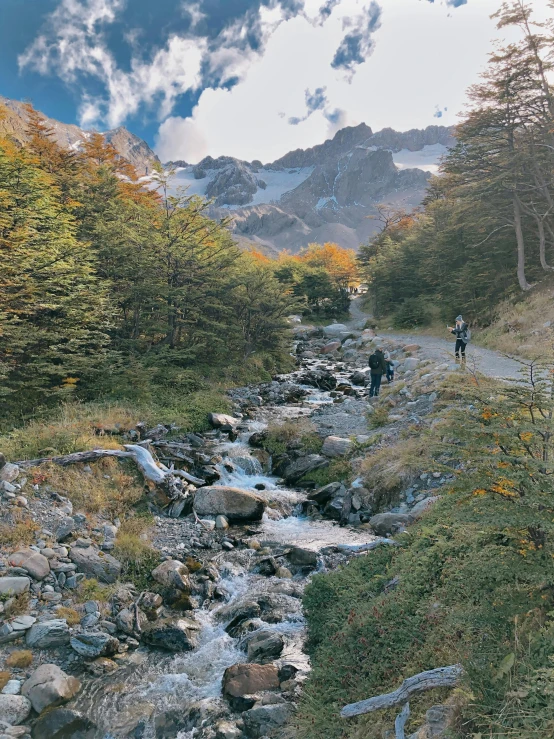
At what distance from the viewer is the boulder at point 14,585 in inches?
240

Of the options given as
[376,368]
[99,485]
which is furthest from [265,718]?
[376,368]

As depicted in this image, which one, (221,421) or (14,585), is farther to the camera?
(221,421)

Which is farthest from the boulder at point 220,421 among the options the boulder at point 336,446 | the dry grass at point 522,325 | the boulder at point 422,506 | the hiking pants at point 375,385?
the dry grass at point 522,325

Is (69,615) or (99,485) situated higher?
(99,485)

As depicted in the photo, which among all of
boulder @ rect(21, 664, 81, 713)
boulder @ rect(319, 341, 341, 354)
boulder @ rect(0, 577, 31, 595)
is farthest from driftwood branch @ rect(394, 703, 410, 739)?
boulder @ rect(319, 341, 341, 354)

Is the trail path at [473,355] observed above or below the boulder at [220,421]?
above

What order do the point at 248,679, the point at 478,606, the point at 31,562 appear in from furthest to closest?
the point at 31,562 < the point at 248,679 < the point at 478,606

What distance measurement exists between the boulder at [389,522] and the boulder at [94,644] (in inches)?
188

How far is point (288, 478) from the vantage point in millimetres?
11578

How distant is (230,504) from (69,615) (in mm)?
4019

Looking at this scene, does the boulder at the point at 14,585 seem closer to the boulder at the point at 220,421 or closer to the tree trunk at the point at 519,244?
the boulder at the point at 220,421

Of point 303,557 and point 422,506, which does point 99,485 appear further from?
point 422,506

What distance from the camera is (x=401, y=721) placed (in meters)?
3.12

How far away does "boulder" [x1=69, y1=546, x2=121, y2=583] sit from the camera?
6996 mm
